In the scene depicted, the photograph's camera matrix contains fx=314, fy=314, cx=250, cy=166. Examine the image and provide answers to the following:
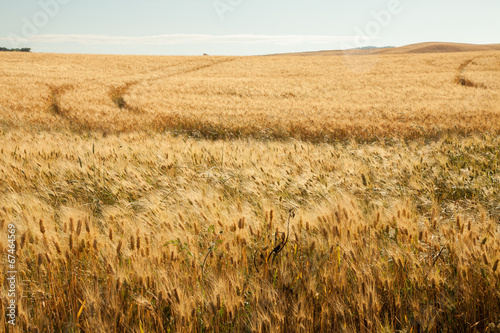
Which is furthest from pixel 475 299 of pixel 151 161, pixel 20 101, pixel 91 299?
pixel 20 101

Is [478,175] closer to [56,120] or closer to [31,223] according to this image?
[31,223]

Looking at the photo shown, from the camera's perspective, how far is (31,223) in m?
2.07

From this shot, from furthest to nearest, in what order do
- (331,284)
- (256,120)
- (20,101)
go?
(20,101) < (256,120) < (331,284)

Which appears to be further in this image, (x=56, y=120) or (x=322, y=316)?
(x=56, y=120)

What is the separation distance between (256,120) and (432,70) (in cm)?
3021

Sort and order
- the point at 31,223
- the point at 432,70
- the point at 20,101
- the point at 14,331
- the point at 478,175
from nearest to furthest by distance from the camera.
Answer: the point at 14,331 < the point at 31,223 < the point at 478,175 < the point at 20,101 < the point at 432,70

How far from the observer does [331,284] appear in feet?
→ 4.93

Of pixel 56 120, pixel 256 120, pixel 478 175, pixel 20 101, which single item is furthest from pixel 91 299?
pixel 20 101

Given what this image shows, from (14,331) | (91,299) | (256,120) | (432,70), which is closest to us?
(14,331)

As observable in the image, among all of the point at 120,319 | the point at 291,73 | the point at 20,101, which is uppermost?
the point at 291,73

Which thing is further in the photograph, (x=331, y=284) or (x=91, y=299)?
(x=331, y=284)

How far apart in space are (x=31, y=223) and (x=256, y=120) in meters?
9.62

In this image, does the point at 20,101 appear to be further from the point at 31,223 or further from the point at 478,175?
the point at 478,175

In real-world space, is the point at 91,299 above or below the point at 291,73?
below
